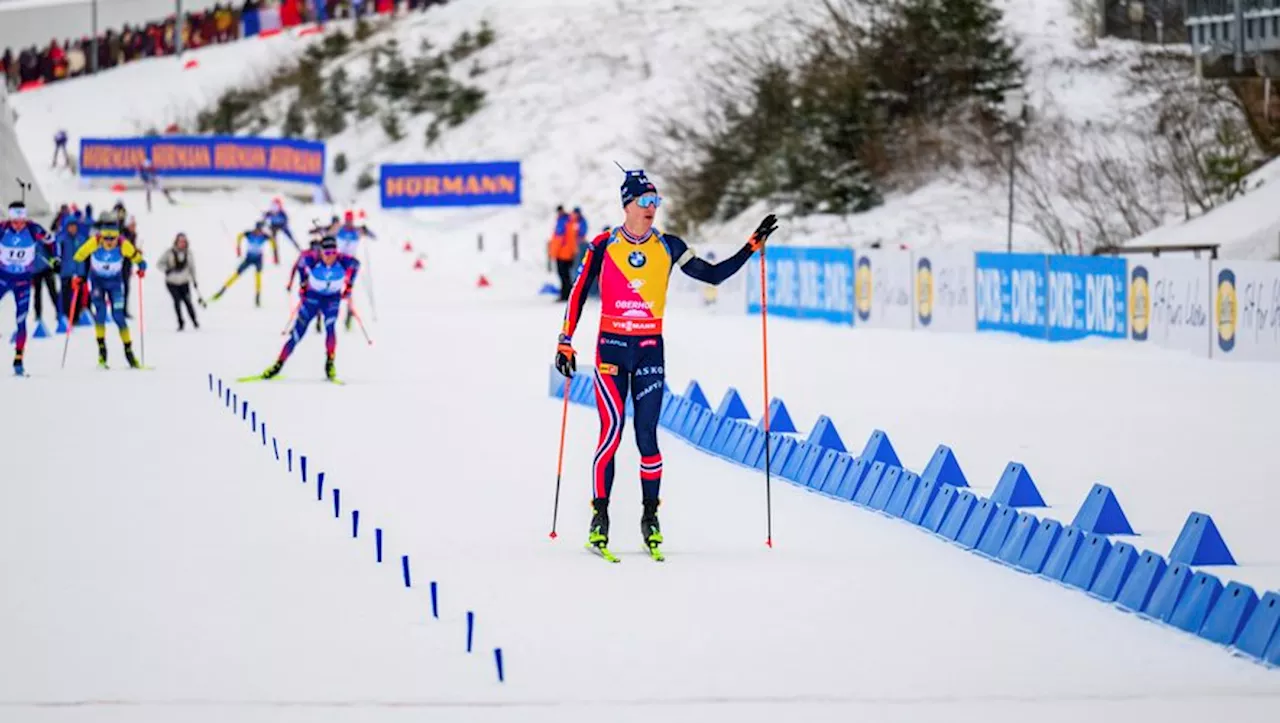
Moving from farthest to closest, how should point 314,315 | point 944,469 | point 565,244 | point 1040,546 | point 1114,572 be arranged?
point 565,244 < point 314,315 < point 944,469 < point 1040,546 < point 1114,572

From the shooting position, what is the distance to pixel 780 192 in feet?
188

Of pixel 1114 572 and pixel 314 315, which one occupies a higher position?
pixel 314 315

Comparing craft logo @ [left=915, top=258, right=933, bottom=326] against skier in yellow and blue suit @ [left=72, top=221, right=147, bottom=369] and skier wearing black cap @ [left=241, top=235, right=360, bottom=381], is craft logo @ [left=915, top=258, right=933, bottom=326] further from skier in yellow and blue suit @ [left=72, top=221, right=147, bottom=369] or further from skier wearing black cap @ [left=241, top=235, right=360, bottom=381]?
skier in yellow and blue suit @ [left=72, top=221, right=147, bottom=369]

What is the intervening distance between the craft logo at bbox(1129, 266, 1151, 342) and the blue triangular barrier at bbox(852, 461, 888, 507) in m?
15.4

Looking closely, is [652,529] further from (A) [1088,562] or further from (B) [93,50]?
(B) [93,50]

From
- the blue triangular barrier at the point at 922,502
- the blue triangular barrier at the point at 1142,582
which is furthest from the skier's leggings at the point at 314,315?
the blue triangular barrier at the point at 1142,582

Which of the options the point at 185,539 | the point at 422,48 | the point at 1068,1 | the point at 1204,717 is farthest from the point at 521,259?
the point at 1204,717

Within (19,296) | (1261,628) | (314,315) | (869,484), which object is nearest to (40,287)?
(19,296)

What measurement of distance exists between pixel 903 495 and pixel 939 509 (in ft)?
2.28

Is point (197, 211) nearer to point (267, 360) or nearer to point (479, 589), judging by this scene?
point (267, 360)

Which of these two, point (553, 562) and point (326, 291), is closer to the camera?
point (553, 562)

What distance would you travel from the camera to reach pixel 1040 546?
11.8m

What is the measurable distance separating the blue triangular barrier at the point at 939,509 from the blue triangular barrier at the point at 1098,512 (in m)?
1.24

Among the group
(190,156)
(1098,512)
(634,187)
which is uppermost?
(190,156)
